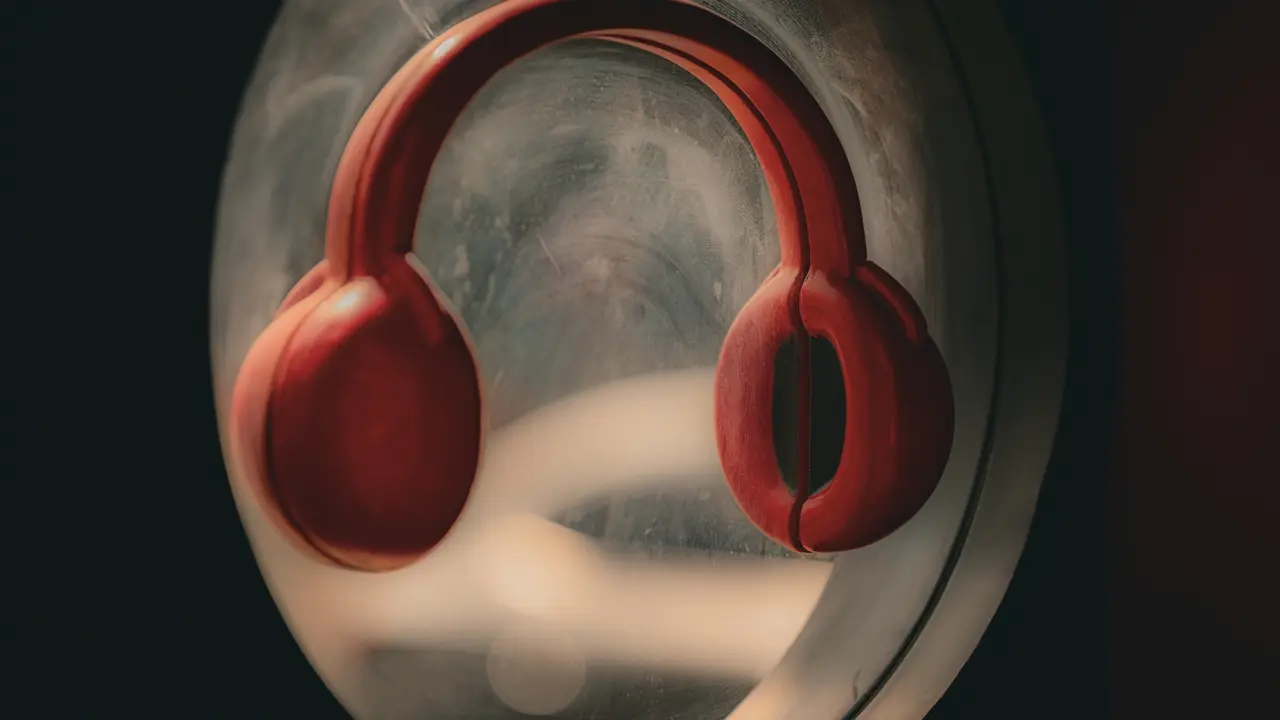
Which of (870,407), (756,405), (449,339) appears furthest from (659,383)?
(449,339)

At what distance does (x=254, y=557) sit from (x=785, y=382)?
39 cm

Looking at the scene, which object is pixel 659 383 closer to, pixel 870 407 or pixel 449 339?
pixel 870 407

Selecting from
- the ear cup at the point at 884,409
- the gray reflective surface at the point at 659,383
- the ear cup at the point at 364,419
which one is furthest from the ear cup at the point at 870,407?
the ear cup at the point at 364,419

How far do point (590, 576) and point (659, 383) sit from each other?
0.13 meters

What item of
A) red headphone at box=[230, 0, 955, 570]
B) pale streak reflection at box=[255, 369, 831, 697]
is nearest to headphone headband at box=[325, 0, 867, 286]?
red headphone at box=[230, 0, 955, 570]

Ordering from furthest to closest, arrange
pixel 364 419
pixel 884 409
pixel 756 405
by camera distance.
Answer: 1. pixel 756 405
2. pixel 884 409
3. pixel 364 419

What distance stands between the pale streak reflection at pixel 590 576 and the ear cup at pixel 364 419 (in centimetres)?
17

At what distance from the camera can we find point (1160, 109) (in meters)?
1.10

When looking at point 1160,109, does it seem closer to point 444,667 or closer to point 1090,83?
point 1090,83

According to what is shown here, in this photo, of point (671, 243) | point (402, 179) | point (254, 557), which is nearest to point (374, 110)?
point (402, 179)

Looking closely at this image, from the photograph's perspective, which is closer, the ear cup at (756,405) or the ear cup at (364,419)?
the ear cup at (364,419)

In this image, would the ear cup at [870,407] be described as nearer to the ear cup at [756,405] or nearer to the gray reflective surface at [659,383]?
the ear cup at [756,405]

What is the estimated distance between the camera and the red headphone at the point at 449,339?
0.59 metres

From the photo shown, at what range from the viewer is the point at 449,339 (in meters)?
0.62
